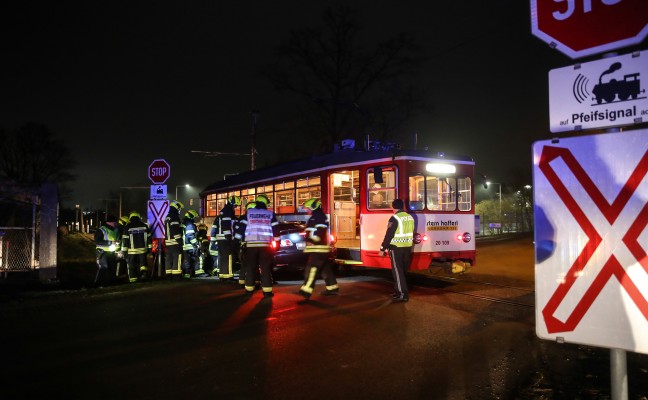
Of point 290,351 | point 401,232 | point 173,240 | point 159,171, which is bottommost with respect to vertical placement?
point 290,351

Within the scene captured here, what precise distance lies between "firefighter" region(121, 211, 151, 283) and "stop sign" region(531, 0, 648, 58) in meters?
11.4

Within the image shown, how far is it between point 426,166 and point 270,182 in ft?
21.4

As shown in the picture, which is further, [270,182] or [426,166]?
[270,182]

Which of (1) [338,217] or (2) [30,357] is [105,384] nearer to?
(2) [30,357]

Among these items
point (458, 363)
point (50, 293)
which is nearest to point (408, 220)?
point (458, 363)

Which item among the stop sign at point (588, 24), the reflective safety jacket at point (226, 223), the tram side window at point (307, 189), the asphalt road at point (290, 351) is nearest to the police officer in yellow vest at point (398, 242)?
the asphalt road at point (290, 351)

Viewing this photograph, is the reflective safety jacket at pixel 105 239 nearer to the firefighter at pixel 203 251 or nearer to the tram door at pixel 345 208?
the firefighter at pixel 203 251

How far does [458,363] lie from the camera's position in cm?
536

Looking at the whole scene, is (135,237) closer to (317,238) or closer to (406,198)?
(317,238)

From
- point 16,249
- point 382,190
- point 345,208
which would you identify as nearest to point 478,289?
point 382,190

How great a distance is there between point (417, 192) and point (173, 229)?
20.3ft

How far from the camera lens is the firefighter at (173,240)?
1268 centimetres

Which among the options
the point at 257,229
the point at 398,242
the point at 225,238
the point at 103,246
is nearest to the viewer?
the point at 398,242

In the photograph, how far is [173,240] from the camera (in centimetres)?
1269
